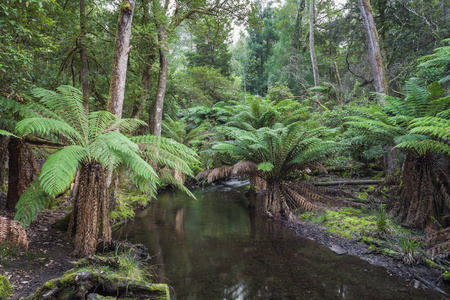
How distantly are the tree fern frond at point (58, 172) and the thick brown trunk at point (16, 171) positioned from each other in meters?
1.65

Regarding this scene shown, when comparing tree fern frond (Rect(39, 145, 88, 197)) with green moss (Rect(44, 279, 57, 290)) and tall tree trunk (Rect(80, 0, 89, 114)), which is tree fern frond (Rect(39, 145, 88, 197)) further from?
tall tree trunk (Rect(80, 0, 89, 114))

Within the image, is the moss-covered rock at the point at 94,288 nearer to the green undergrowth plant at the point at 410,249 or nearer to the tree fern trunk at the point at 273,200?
the green undergrowth plant at the point at 410,249

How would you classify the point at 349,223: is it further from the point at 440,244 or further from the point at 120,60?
the point at 120,60

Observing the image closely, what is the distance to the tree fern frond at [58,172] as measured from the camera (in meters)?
1.91

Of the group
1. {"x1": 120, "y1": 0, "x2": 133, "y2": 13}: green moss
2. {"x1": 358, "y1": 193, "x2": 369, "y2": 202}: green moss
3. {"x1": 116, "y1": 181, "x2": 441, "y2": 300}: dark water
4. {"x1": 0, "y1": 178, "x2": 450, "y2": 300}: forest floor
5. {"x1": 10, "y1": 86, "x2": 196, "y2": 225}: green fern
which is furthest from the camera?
{"x1": 358, "y1": 193, "x2": 369, "y2": 202}: green moss

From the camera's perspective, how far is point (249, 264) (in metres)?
3.08

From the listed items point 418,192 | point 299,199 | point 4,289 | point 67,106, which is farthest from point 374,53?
point 4,289

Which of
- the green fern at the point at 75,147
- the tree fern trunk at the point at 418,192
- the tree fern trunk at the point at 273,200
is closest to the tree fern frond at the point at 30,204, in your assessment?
the green fern at the point at 75,147

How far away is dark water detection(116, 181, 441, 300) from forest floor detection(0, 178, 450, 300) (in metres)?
0.17

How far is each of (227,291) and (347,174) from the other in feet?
18.5

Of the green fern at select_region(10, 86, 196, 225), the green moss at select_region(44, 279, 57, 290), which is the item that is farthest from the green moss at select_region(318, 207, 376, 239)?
the green moss at select_region(44, 279, 57, 290)

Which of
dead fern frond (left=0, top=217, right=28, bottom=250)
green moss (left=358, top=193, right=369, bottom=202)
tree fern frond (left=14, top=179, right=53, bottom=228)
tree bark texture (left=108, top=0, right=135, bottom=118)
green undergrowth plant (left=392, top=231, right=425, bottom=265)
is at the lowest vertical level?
green undergrowth plant (left=392, top=231, right=425, bottom=265)

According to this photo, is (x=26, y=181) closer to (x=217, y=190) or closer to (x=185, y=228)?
(x=185, y=228)

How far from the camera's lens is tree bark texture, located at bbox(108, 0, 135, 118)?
12.1 feet
